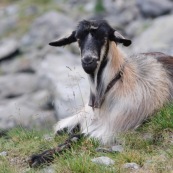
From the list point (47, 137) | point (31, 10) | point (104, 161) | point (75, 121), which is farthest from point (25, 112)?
point (31, 10)

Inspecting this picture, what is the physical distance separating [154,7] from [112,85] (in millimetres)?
23771

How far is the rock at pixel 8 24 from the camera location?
38.7 metres

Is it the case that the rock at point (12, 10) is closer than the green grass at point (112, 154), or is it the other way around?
the green grass at point (112, 154)

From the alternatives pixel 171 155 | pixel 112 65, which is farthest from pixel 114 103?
pixel 171 155

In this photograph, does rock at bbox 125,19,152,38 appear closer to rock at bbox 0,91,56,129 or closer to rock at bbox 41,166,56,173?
rock at bbox 0,91,56,129

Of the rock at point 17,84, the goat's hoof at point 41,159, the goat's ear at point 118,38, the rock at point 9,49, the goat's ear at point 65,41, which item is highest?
the goat's ear at point 118,38

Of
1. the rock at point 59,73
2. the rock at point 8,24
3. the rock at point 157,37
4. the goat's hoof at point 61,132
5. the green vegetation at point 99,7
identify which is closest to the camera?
the goat's hoof at point 61,132

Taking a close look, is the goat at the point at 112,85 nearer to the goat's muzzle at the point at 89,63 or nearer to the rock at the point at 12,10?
the goat's muzzle at the point at 89,63

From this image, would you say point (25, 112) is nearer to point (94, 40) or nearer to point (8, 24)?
point (94, 40)

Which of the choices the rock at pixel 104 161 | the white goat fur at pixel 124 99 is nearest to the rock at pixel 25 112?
the white goat fur at pixel 124 99

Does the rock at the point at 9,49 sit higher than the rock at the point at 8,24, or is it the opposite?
the rock at the point at 9,49

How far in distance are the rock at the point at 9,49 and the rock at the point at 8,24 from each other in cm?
391

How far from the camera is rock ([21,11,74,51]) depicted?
3397 cm

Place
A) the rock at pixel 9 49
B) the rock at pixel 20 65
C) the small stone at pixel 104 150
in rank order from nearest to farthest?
the small stone at pixel 104 150, the rock at pixel 20 65, the rock at pixel 9 49
